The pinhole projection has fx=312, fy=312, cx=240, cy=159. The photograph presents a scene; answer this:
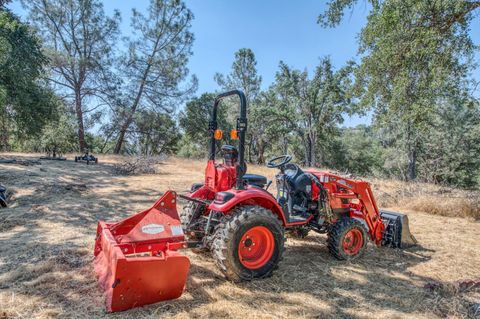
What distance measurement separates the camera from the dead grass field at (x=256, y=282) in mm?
2689

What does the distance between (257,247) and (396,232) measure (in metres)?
2.65

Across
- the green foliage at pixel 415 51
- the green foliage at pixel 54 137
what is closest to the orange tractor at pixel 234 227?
the green foliage at pixel 415 51

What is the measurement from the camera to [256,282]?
328 cm

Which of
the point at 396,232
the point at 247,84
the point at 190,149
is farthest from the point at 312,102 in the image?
the point at 396,232

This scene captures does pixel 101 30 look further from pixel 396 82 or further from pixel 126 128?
pixel 396 82

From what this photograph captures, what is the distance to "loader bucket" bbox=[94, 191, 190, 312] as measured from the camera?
252 cm

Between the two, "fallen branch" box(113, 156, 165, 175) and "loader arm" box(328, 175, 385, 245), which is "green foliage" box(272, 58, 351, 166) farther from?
"loader arm" box(328, 175, 385, 245)

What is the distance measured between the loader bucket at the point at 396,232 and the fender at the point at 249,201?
7.06 ft

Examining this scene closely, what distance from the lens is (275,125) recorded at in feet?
98.0

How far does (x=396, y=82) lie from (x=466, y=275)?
208 inches

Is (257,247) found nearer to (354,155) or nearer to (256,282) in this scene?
(256,282)

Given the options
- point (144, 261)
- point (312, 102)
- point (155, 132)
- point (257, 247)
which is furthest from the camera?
point (312, 102)

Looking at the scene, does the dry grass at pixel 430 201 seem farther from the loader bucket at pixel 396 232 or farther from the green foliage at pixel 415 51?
the loader bucket at pixel 396 232

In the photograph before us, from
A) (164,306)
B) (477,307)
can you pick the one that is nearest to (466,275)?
(477,307)
